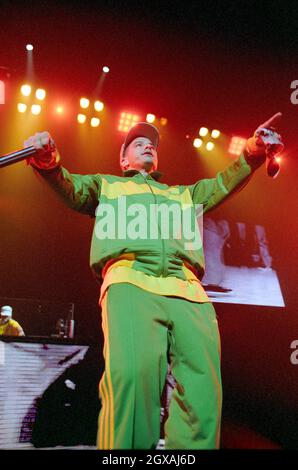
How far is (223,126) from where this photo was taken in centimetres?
570

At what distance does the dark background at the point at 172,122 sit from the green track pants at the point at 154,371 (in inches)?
100

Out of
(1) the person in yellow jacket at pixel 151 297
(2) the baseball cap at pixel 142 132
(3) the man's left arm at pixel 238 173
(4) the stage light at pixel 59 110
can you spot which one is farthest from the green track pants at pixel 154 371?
(4) the stage light at pixel 59 110

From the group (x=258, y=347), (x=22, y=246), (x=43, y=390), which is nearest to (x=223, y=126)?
(x=258, y=347)

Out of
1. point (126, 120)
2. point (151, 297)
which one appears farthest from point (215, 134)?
point (151, 297)

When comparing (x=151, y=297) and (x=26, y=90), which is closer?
(x=151, y=297)

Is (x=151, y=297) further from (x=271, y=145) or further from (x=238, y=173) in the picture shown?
(x=271, y=145)

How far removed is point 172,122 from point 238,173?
3879 mm

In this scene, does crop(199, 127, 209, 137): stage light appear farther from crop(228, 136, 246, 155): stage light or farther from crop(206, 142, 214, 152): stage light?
crop(228, 136, 246, 155): stage light

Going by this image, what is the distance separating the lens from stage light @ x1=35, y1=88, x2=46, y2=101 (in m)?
5.15

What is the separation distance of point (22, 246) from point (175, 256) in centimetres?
514

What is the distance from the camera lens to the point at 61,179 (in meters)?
1.91

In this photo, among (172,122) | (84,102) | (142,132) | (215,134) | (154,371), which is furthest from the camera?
(215,134)

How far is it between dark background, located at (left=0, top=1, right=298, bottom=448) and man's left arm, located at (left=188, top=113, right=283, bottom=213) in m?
2.31

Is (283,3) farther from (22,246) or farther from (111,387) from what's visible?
(22,246)
